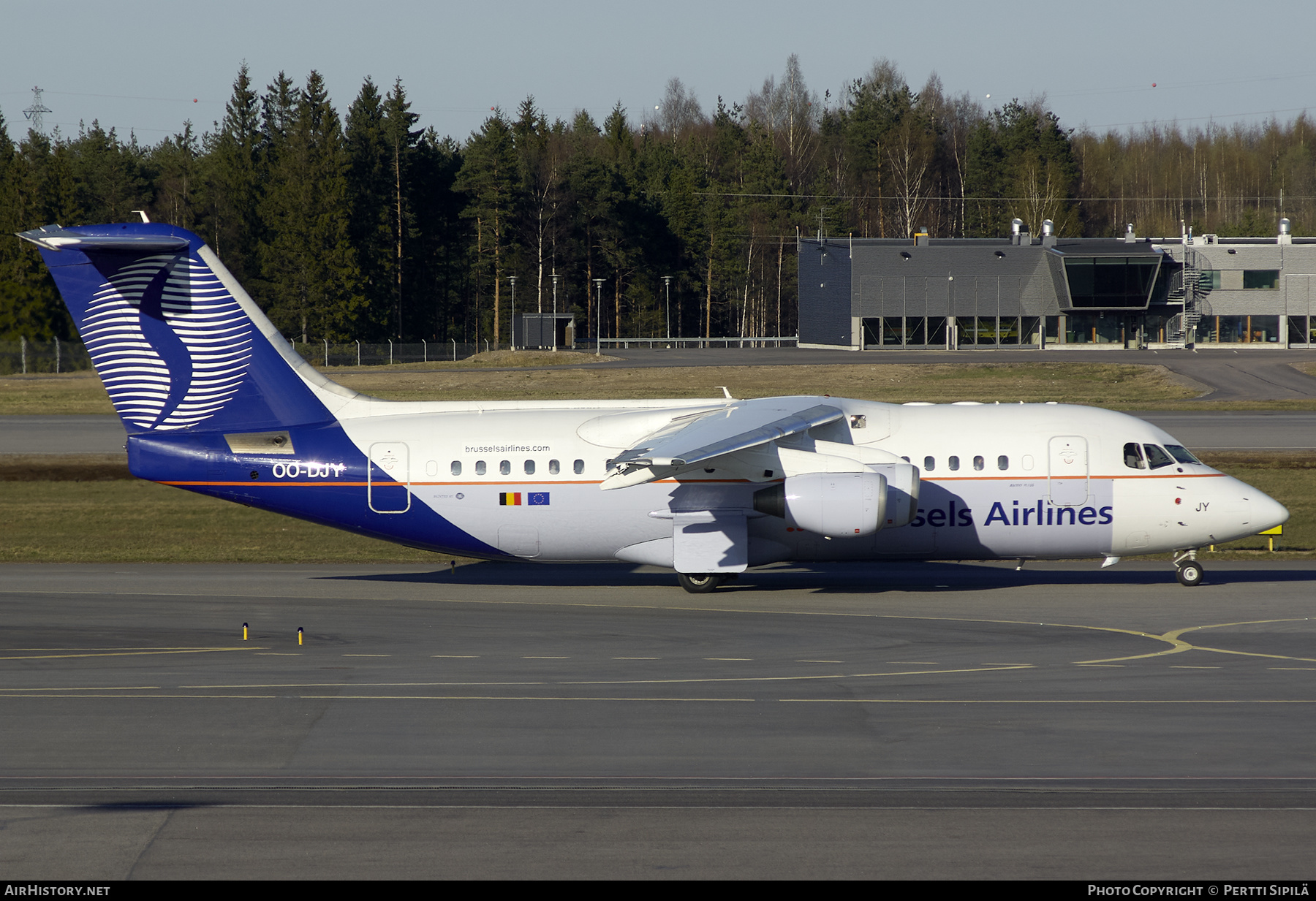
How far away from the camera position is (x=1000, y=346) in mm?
92125

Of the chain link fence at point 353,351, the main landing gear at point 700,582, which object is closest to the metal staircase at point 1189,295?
the chain link fence at point 353,351

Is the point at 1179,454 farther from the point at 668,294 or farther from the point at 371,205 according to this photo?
the point at 668,294

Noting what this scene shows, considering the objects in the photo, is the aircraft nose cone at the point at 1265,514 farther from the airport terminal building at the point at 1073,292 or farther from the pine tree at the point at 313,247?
the pine tree at the point at 313,247

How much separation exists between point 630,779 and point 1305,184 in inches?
6842

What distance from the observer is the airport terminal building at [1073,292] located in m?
88.2

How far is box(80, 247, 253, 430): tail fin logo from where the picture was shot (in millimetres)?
21812

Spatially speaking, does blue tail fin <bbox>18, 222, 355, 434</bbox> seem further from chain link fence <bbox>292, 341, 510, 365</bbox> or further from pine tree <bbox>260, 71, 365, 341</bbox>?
pine tree <bbox>260, 71, 365, 341</bbox>

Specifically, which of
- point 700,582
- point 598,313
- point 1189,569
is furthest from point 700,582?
point 598,313

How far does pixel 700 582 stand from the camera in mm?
22438

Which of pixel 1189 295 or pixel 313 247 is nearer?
pixel 1189 295

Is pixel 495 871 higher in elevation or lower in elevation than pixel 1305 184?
lower

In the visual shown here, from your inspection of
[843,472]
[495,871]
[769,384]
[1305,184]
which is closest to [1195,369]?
[769,384]

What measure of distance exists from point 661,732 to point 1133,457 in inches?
504
